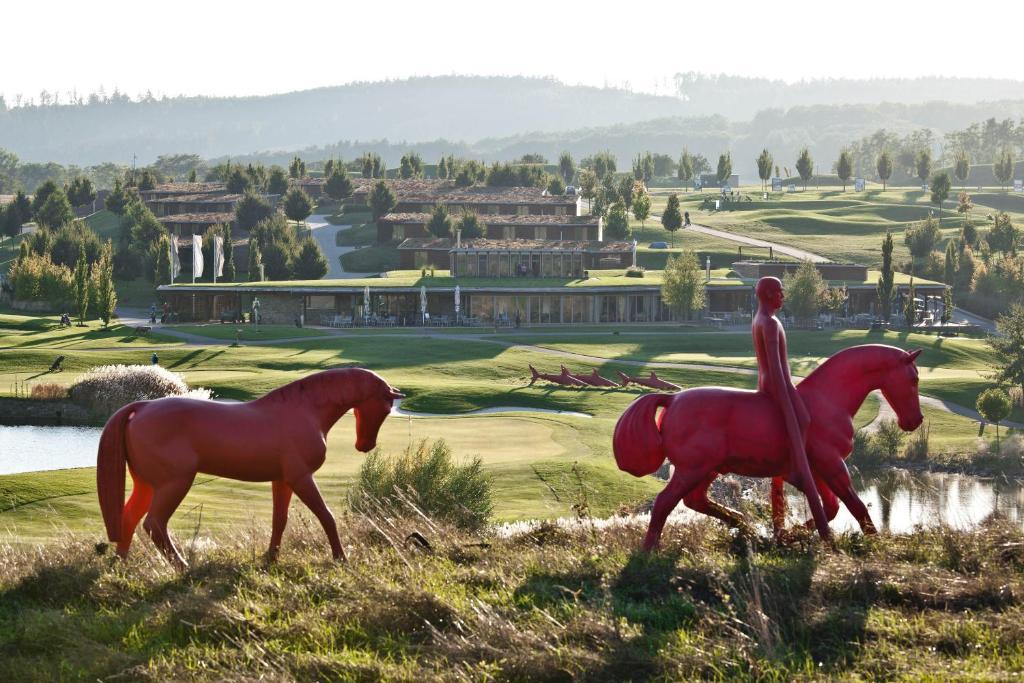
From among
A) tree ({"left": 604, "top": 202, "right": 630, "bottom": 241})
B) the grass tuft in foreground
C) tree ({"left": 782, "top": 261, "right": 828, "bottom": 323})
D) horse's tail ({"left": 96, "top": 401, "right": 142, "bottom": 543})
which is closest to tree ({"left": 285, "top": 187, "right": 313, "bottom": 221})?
tree ({"left": 604, "top": 202, "right": 630, "bottom": 241})

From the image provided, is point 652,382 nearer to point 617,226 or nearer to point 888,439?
point 888,439

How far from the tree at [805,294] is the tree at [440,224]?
37796 millimetres

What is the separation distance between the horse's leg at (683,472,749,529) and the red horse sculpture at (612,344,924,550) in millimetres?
11

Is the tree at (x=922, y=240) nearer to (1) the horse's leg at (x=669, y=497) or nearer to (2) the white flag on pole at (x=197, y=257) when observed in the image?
(2) the white flag on pole at (x=197, y=257)

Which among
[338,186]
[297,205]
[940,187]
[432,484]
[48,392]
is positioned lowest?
[48,392]

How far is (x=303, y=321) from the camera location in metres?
75.8

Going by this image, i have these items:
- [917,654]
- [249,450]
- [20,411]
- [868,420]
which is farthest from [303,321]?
[917,654]

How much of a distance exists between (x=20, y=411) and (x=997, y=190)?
133089 millimetres

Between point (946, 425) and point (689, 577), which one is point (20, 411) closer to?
point (946, 425)

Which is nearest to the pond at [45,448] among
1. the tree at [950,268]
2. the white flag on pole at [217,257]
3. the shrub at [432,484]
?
the shrub at [432,484]

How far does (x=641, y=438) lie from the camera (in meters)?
14.8

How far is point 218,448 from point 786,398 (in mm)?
6343

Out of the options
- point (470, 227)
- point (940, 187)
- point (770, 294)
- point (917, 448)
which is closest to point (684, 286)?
point (470, 227)

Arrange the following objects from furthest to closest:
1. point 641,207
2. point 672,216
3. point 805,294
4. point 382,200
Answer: point 382,200 → point 641,207 → point 672,216 → point 805,294
